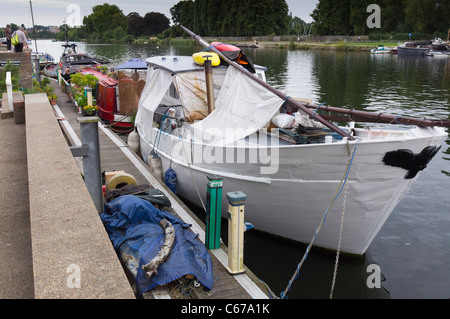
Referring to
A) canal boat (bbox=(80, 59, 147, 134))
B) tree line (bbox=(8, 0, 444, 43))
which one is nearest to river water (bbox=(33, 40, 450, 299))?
canal boat (bbox=(80, 59, 147, 134))

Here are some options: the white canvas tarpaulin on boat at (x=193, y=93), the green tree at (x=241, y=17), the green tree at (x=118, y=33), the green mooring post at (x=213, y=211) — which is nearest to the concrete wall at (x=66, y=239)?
the green mooring post at (x=213, y=211)

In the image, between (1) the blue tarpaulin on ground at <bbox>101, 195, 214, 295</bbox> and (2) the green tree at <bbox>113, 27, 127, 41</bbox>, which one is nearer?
(1) the blue tarpaulin on ground at <bbox>101, 195, 214, 295</bbox>

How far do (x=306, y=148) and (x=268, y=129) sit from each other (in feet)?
7.11

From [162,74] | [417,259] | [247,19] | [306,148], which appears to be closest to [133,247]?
[306,148]

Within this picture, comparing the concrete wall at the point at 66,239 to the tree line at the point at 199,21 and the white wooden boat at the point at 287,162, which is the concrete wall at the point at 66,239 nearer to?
the white wooden boat at the point at 287,162

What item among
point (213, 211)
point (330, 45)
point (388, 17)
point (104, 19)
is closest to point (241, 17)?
point (330, 45)

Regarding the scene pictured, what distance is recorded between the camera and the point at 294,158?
730 centimetres

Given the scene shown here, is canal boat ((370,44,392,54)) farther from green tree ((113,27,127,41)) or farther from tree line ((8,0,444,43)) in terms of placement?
green tree ((113,27,127,41))

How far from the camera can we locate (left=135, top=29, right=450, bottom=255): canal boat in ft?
22.0

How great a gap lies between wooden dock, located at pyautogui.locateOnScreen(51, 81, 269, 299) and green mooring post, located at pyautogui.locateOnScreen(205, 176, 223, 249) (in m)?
0.15

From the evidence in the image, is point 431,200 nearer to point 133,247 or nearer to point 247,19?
point 133,247

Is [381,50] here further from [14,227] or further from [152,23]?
[152,23]

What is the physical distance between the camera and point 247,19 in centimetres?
10650
